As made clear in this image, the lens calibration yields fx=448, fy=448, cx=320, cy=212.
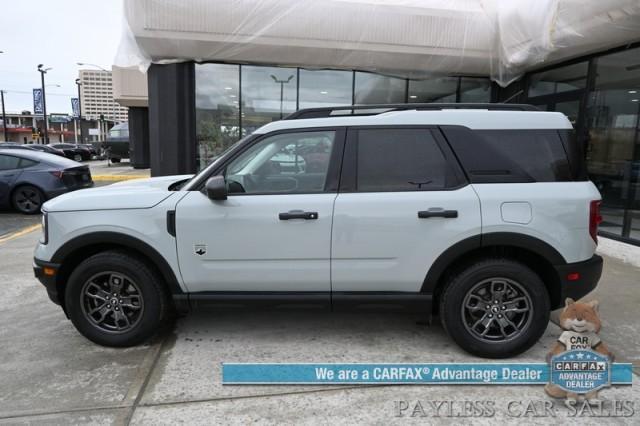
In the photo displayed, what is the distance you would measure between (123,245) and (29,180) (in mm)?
7943

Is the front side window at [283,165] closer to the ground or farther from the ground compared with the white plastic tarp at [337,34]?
closer to the ground

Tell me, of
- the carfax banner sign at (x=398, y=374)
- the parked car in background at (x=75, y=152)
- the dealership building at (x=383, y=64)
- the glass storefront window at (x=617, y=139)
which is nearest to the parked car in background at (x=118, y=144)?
the parked car in background at (x=75, y=152)

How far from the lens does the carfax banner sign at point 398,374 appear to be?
123 inches

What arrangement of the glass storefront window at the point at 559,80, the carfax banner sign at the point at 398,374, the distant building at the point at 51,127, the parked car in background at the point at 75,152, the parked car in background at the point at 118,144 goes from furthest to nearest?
the distant building at the point at 51,127, the parked car in background at the point at 75,152, the parked car in background at the point at 118,144, the glass storefront window at the point at 559,80, the carfax banner sign at the point at 398,374

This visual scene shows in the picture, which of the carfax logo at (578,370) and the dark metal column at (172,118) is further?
the dark metal column at (172,118)

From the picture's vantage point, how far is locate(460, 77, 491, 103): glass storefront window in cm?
1002

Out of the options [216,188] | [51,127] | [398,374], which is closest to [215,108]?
[216,188]

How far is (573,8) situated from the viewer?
618 cm

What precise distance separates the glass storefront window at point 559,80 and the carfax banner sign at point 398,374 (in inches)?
237

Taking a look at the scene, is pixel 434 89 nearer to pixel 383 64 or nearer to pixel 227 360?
pixel 383 64

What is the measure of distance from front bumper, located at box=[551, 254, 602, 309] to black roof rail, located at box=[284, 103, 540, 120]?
4.10 ft

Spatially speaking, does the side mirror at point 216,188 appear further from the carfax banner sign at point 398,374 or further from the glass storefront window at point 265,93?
the glass storefront window at point 265,93

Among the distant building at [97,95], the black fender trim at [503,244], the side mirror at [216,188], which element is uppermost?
the distant building at [97,95]

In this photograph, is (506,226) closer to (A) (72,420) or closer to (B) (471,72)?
(A) (72,420)
